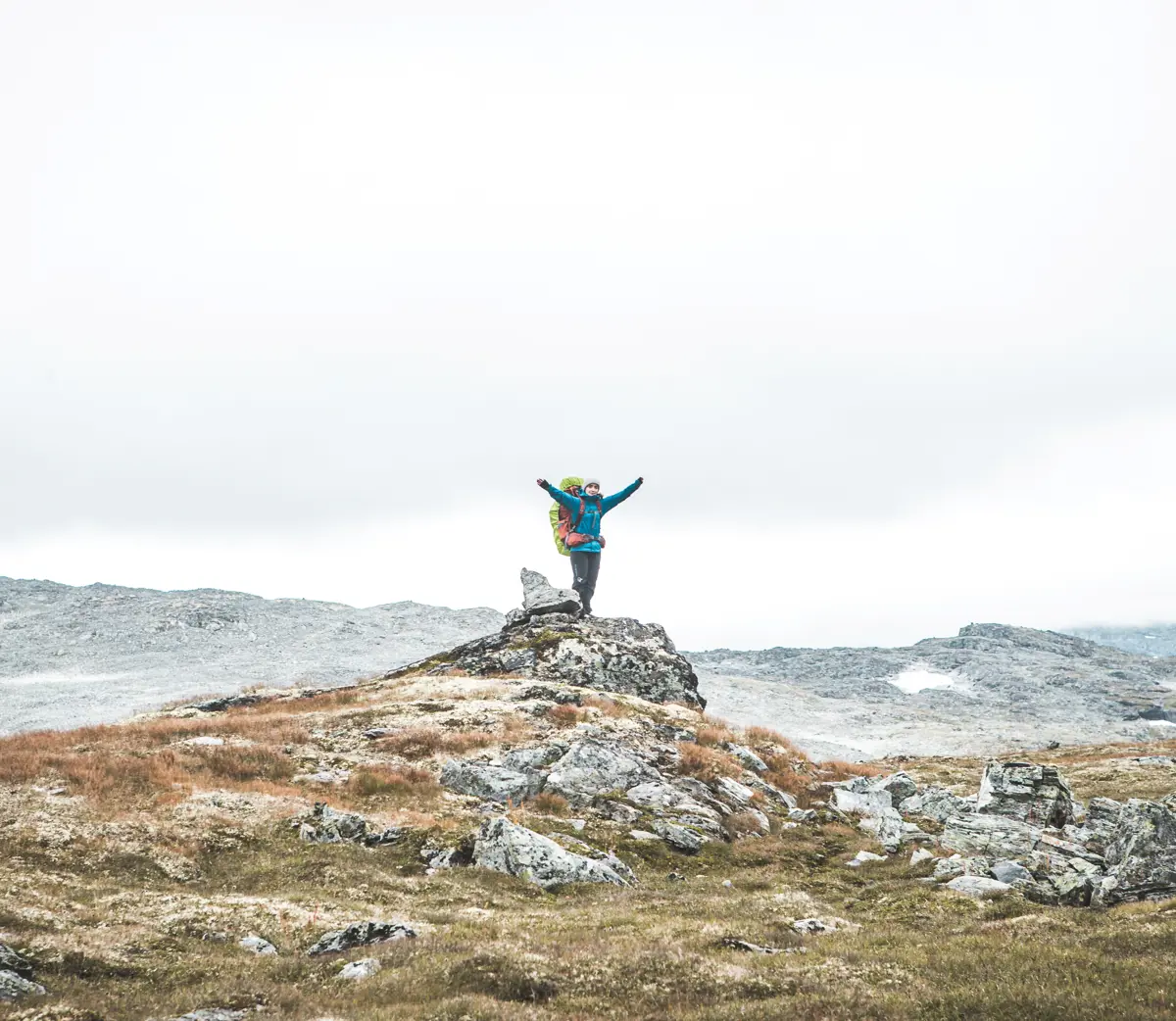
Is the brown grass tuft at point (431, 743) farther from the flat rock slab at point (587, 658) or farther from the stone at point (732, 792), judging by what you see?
the flat rock slab at point (587, 658)

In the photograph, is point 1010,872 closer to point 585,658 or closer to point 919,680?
point 585,658

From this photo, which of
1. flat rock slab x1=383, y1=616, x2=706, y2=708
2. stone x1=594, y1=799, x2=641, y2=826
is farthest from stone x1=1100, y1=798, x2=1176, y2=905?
flat rock slab x1=383, y1=616, x2=706, y2=708

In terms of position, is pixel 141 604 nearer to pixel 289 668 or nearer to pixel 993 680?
pixel 289 668

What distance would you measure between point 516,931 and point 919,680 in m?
142

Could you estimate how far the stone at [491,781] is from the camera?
28641 millimetres

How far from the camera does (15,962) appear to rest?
12094mm

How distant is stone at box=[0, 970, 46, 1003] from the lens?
11.0 meters

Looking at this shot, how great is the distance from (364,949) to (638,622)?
41824 mm

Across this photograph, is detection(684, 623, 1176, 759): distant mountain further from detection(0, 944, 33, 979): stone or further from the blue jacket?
detection(0, 944, 33, 979): stone

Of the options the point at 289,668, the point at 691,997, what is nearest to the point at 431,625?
the point at 289,668

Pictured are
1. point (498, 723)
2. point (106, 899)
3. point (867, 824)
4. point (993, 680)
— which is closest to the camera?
point (106, 899)

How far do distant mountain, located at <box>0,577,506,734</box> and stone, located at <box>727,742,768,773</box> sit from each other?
→ 37.0 metres

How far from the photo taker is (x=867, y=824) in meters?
31.1

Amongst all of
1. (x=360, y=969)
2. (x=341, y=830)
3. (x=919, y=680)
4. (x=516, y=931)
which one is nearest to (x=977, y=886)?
(x=516, y=931)
